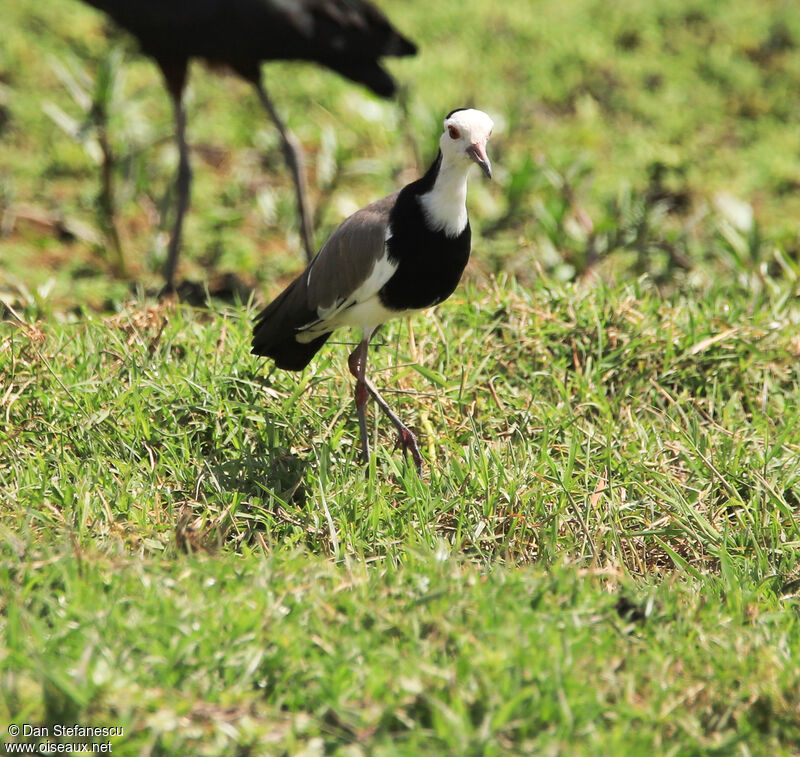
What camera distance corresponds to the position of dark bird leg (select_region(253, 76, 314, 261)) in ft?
17.0

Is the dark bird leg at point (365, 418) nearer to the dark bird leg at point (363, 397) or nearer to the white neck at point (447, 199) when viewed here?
the dark bird leg at point (363, 397)

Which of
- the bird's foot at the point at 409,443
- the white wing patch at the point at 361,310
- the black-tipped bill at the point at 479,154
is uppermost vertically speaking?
the black-tipped bill at the point at 479,154

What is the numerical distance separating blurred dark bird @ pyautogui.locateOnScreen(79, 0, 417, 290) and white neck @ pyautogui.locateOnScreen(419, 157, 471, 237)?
6.13 ft

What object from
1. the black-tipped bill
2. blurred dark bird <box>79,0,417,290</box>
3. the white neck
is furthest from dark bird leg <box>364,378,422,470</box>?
blurred dark bird <box>79,0,417,290</box>

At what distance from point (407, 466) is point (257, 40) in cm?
269

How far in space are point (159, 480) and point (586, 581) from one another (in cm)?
137

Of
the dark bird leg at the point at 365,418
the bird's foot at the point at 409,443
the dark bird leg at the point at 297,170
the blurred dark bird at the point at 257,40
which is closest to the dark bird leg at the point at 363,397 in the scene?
the dark bird leg at the point at 365,418

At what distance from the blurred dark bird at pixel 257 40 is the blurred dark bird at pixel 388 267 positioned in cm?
144

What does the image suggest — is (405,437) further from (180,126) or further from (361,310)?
(180,126)

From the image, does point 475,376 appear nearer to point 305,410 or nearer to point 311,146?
point 305,410

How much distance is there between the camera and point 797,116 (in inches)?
275

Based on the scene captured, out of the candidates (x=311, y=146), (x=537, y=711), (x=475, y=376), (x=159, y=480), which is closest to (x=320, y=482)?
(x=159, y=480)

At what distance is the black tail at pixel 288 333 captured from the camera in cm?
345

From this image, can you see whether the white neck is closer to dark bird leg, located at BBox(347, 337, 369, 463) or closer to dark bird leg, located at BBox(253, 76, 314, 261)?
dark bird leg, located at BBox(347, 337, 369, 463)
